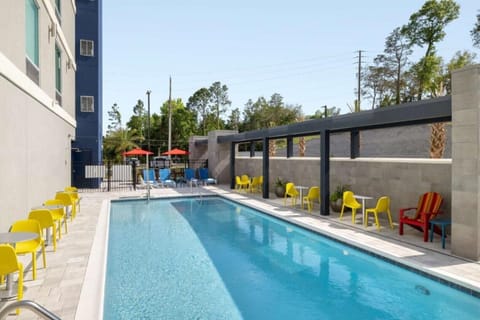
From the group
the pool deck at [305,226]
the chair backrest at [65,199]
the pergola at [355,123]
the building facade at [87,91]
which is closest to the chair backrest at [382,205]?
the pool deck at [305,226]

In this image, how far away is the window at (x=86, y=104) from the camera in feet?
65.6

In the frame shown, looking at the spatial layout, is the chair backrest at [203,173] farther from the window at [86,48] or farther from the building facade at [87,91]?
the window at [86,48]

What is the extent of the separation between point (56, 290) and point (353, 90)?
133ft

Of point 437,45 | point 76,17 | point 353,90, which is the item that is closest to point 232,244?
point 76,17

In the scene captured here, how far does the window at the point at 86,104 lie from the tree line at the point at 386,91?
496 inches

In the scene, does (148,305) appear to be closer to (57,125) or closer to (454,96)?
(454,96)

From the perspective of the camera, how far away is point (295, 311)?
16.9 ft

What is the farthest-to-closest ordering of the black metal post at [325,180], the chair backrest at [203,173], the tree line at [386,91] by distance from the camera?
the tree line at [386,91] → the chair backrest at [203,173] → the black metal post at [325,180]

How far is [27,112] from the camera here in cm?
780

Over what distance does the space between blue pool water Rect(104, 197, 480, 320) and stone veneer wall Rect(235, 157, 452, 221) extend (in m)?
2.82

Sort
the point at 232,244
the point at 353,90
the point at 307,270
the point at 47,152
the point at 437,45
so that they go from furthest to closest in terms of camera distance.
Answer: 1. the point at 353,90
2. the point at 437,45
3. the point at 47,152
4. the point at 232,244
5. the point at 307,270

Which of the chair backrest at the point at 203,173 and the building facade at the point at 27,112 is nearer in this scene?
the building facade at the point at 27,112

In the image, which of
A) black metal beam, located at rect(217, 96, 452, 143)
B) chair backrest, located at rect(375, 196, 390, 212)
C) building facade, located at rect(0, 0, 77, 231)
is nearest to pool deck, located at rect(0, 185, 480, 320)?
chair backrest, located at rect(375, 196, 390, 212)

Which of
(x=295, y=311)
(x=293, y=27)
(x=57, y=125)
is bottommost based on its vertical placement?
(x=295, y=311)
